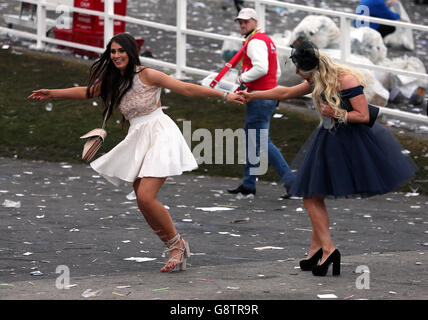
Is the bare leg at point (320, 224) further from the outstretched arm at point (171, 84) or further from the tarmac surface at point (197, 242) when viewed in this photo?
the outstretched arm at point (171, 84)

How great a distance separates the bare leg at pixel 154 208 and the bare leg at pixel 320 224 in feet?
3.09

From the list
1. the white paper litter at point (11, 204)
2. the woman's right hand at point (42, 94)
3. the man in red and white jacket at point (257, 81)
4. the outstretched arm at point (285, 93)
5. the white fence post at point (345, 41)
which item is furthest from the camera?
the white fence post at point (345, 41)

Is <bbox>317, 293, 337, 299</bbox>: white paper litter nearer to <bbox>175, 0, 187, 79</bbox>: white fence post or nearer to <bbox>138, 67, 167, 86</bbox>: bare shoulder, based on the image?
<bbox>138, 67, 167, 86</bbox>: bare shoulder

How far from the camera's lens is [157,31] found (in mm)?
20156

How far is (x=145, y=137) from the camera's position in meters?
7.14

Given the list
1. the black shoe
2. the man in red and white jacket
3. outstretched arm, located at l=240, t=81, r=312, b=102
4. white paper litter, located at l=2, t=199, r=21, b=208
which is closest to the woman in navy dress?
outstretched arm, located at l=240, t=81, r=312, b=102

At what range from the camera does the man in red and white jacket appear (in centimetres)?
976

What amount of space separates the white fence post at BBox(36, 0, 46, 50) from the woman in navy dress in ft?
32.5

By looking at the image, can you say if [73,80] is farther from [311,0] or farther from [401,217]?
[311,0]

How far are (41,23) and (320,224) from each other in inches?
403

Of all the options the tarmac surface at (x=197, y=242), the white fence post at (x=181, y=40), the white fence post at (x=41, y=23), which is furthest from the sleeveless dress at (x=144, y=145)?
the white fence post at (x=41, y=23)

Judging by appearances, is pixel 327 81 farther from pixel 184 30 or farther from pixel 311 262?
pixel 184 30

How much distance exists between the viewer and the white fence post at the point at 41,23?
16125 millimetres

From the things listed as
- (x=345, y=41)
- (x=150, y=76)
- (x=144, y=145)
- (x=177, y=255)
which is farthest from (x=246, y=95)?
(x=345, y=41)
